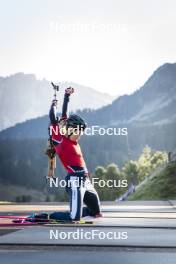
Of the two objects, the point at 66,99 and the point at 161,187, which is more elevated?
the point at 161,187

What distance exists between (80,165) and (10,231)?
216 centimetres

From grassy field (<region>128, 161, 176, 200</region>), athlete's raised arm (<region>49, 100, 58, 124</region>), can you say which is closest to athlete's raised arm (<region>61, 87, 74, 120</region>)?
athlete's raised arm (<region>49, 100, 58, 124</region>)

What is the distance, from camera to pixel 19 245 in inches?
399

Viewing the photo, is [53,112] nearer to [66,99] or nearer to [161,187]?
[66,99]

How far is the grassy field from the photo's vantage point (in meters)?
57.0

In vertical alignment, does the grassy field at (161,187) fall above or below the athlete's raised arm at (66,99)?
above

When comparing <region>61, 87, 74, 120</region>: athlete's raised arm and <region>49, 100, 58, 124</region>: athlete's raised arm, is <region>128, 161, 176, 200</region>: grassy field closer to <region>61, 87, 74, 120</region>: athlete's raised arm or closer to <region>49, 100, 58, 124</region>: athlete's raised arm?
<region>61, 87, 74, 120</region>: athlete's raised arm

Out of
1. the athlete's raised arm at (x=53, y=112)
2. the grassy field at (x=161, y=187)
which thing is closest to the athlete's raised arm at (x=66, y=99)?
the athlete's raised arm at (x=53, y=112)

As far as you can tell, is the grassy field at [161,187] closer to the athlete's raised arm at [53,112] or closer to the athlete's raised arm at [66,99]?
the athlete's raised arm at [66,99]

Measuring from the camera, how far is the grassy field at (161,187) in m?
57.0

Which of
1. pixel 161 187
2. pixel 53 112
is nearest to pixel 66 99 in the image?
pixel 53 112

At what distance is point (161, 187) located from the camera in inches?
2413

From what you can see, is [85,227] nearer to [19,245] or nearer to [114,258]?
[19,245]

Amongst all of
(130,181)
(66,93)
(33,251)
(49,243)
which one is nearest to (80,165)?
(66,93)
